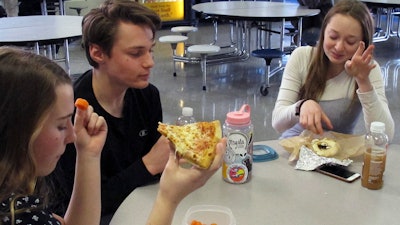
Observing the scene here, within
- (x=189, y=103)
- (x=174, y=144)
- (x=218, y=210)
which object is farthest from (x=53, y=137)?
(x=189, y=103)

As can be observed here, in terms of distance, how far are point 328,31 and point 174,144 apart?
1.01 metres

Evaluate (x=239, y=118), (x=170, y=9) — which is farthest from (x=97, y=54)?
(x=170, y=9)

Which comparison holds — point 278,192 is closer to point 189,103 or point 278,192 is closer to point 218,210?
point 218,210

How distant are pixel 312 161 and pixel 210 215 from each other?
1.49 feet

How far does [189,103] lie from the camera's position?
13.9 ft

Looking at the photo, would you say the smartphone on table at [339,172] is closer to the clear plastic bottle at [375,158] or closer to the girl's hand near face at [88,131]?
the clear plastic bottle at [375,158]

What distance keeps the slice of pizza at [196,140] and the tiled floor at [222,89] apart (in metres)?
2.29

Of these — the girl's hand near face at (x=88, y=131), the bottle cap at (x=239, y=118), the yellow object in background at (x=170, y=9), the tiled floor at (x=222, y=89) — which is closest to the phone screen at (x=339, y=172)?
the bottle cap at (x=239, y=118)

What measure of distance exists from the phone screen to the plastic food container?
403 millimetres

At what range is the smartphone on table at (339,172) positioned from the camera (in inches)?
51.2

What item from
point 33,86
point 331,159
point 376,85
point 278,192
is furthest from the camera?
point 376,85

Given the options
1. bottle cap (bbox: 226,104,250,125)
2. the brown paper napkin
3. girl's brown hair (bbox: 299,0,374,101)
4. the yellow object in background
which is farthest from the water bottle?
the yellow object in background

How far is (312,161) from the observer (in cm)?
137

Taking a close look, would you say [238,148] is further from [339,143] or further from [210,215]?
[339,143]
